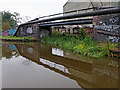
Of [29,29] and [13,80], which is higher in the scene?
[29,29]

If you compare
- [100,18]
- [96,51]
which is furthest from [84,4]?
[96,51]

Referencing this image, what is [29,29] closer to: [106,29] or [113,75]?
[106,29]

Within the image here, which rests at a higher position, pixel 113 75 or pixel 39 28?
pixel 39 28

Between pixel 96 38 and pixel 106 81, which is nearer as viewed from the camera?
pixel 106 81

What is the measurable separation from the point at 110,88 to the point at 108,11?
15.4 ft

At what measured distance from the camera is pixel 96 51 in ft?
26.8

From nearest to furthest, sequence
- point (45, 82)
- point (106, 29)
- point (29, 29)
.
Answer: point (45, 82)
point (106, 29)
point (29, 29)

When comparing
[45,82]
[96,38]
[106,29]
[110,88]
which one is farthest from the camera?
[96,38]

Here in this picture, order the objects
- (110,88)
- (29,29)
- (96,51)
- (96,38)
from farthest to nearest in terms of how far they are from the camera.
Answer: (29,29), (96,38), (96,51), (110,88)

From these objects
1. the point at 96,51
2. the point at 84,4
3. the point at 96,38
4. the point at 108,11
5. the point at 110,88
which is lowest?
the point at 110,88

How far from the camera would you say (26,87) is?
3.81m

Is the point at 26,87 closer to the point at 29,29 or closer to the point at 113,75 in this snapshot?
the point at 113,75

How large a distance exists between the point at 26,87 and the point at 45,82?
0.71 metres

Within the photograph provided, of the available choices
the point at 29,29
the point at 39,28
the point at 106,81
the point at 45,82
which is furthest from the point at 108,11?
the point at 29,29
